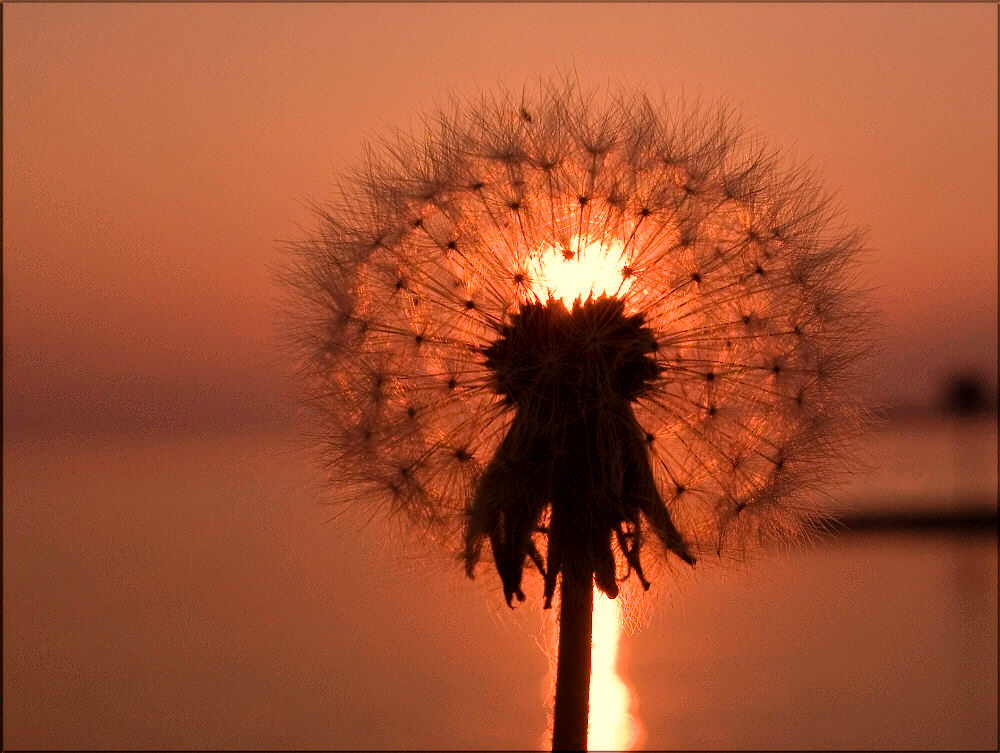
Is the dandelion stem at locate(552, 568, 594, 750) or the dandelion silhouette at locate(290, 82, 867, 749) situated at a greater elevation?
the dandelion silhouette at locate(290, 82, 867, 749)

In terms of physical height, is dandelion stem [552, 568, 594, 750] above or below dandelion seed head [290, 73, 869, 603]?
below

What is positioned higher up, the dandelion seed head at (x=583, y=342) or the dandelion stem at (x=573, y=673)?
the dandelion seed head at (x=583, y=342)

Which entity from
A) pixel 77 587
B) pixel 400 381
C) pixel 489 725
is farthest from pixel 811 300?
pixel 77 587

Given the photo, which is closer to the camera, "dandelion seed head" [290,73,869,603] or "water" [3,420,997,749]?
"dandelion seed head" [290,73,869,603]

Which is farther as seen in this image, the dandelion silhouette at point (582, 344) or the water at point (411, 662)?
the water at point (411, 662)

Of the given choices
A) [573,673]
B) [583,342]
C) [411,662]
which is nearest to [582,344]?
[583,342]

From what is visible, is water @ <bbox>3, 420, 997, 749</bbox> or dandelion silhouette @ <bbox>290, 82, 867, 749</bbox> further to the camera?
water @ <bbox>3, 420, 997, 749</bbox>

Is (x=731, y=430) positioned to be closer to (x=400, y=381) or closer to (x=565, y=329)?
(x=565, y=329)

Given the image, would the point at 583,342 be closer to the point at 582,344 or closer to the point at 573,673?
the point at 582,344
